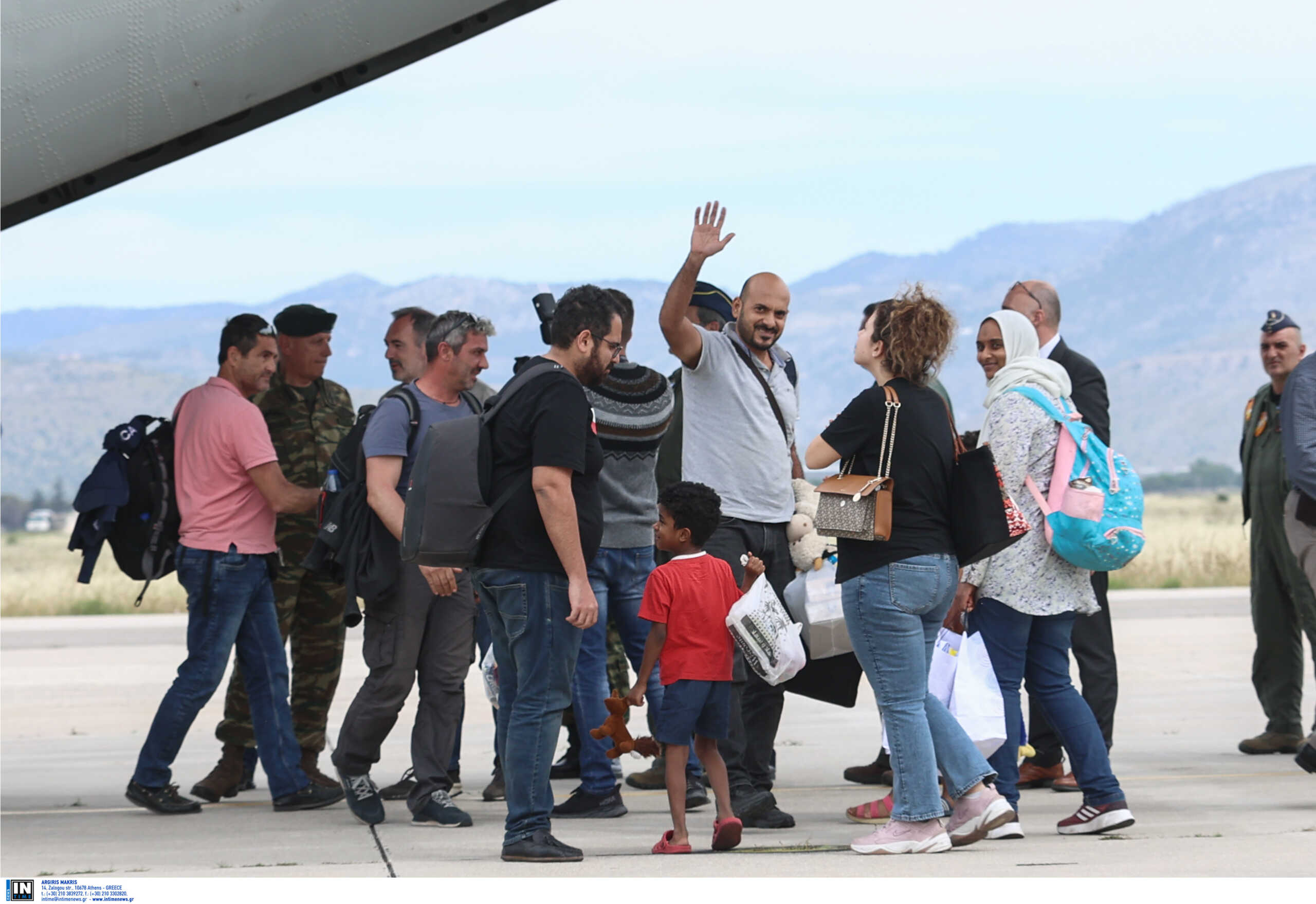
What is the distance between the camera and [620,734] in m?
5.60

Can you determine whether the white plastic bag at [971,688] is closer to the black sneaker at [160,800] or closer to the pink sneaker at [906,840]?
the pink sneaker at [906,840]

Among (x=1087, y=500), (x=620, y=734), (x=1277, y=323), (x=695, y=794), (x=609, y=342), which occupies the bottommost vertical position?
(x=695, y=794)

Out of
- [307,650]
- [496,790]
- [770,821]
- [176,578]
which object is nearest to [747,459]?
[770,821]

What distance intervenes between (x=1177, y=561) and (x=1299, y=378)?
26.6m

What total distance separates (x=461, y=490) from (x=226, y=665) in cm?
201

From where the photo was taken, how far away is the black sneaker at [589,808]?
6.55m

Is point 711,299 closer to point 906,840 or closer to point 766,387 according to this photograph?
point 766,387

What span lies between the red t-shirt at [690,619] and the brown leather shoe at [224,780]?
2728 millimetres

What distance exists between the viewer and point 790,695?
12344mm

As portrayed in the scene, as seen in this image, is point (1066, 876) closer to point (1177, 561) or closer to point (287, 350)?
point (287, 350)

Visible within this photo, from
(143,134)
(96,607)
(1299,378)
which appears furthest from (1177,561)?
(143,134)

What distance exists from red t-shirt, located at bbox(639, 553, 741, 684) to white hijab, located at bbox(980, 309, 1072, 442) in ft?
4.43

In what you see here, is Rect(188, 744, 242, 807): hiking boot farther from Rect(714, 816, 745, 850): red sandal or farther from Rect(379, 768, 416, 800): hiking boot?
Rect(714, 816, 745, 850): red sandal

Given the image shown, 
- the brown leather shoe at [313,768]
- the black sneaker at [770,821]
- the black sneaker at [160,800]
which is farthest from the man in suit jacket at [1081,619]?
the black sneaker at [160,800]
